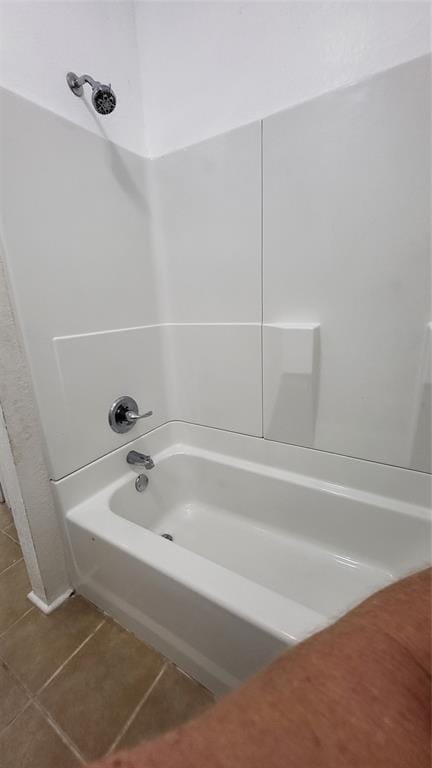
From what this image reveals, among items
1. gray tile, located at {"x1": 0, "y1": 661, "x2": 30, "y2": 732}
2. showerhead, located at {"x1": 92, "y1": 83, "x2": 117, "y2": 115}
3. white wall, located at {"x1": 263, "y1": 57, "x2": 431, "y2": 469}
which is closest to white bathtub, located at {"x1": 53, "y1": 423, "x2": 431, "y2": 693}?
white wall, located at {"x1": 263, "y1": 57, "x2": 431, "y2": 469}

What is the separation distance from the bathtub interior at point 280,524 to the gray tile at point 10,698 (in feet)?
1.59

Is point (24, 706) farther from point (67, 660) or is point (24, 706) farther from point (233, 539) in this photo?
point (233, 539)

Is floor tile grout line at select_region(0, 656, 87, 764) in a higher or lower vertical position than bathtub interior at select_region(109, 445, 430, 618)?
lower

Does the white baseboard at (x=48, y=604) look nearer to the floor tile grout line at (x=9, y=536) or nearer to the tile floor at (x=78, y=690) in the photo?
the tile floor at (x=78, y=690)

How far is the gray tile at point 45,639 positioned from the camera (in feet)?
2.72

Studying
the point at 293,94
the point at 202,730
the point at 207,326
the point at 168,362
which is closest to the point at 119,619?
the point at 202,730

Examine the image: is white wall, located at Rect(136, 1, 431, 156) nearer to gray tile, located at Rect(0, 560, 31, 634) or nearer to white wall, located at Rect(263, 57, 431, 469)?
white wall, located at Rect(263, 57, 431, 469)

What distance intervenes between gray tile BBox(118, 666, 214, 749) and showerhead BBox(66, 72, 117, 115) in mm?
1627

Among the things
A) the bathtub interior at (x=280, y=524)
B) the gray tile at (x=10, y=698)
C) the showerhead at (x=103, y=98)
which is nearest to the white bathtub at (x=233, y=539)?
the bathtub interior at (x=280, y=524)

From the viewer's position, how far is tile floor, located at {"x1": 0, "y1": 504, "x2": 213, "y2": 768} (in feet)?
2.24

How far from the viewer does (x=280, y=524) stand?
1157 millimetres

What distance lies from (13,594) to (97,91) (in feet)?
5.51

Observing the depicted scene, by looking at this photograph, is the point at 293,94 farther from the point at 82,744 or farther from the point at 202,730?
the point at 82,744

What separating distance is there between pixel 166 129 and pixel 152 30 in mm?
300
